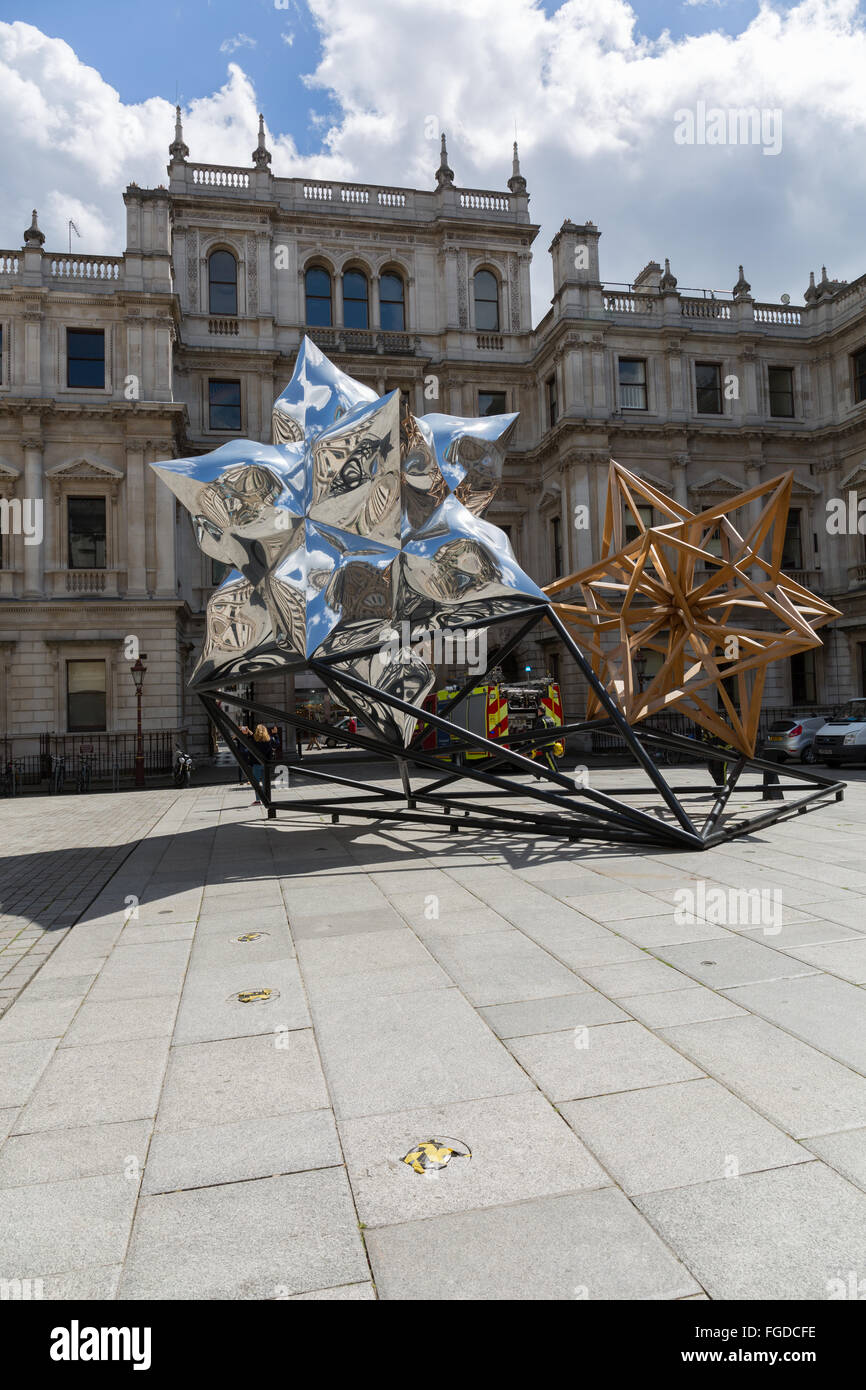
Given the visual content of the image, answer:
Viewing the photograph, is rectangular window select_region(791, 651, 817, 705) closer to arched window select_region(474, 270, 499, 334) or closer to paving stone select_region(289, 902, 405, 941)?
arched window select_region(474, 270, 499, 334)

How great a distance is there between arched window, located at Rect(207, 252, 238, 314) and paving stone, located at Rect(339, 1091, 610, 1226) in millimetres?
36861

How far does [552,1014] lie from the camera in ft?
17.1

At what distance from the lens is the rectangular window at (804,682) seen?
118 feet

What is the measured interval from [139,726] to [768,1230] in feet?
81.7

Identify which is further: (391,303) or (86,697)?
(391,303)

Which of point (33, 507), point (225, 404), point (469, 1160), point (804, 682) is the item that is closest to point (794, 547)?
point (804, 682)

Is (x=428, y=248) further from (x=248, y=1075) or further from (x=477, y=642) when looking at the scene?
(x=248, y=1075)

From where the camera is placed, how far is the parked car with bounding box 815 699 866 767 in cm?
2477

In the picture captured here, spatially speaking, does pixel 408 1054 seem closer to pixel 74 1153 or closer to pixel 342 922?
pixel 74 1153

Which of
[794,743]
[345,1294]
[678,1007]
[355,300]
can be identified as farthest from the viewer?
[355,300]

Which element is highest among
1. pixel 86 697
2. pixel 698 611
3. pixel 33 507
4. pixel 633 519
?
pixel 633 519

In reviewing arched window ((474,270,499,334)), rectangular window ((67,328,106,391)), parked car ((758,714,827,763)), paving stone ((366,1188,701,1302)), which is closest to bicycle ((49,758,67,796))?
rectangular window ((67,328,106,391))

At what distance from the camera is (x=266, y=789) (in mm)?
15297

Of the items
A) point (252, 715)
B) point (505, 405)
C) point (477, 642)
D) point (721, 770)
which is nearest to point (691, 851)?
point (721, 770)
